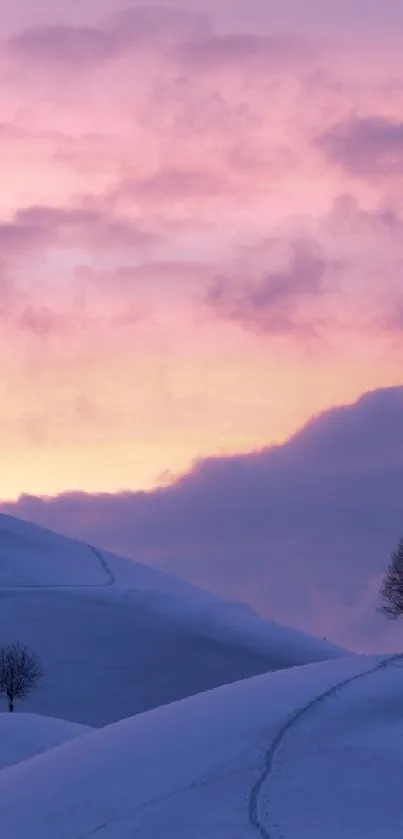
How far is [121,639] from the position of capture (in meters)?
111

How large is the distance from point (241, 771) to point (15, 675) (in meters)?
60.6

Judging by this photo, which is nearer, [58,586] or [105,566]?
[58,586]

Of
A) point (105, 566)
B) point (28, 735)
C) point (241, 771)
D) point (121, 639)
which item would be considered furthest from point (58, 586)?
point (241, 771)

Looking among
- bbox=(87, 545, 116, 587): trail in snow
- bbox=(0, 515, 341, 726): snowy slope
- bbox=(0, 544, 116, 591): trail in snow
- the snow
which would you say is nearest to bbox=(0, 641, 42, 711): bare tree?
bbox=(0, 515, 341, 726): snowy slope

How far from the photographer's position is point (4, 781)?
130 feet

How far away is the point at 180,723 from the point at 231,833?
1041 cm

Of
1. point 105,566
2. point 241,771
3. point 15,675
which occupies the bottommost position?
point 241,771

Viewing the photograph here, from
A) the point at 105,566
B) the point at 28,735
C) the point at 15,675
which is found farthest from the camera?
the point at 105,566

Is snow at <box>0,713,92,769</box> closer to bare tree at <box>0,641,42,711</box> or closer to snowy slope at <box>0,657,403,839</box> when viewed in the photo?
snowy slope at <box>0,657,403,839</box>

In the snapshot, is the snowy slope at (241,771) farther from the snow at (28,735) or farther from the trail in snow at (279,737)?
the snow at (28,735)

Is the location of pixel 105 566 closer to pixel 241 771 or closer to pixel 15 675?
pixel 15 675

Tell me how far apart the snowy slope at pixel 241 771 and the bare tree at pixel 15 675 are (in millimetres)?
50001

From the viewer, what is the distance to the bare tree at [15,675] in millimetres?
91375

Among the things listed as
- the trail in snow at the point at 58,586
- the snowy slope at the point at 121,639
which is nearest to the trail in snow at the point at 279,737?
the snowy slope at the point at 121,639
